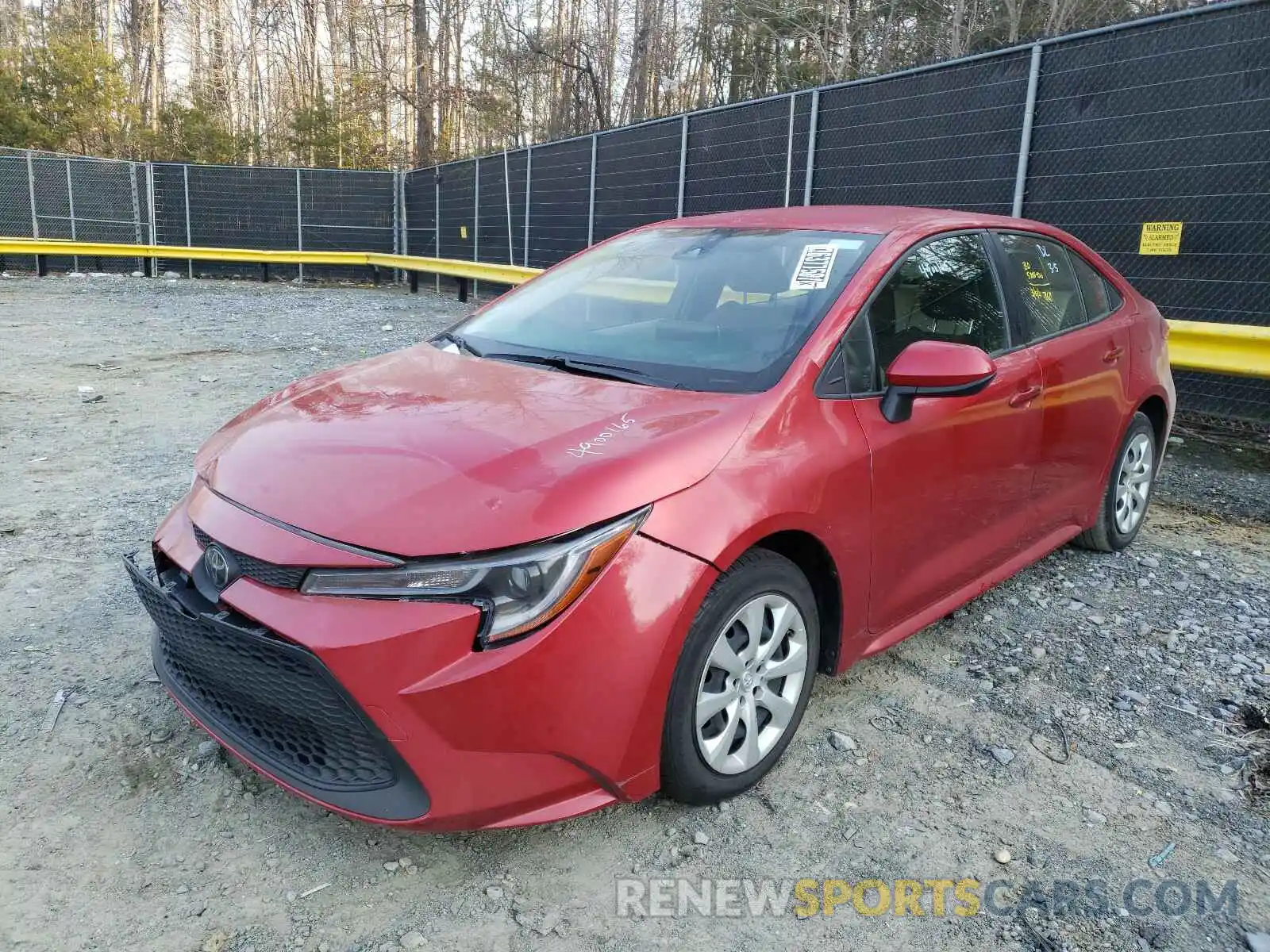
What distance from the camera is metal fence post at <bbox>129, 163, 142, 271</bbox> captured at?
2053 centimetres

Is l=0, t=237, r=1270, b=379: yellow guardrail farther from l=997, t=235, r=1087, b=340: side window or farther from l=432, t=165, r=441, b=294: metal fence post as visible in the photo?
l=997, t=235, r=1087, b=340: side window

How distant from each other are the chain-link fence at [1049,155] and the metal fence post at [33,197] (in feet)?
39.3

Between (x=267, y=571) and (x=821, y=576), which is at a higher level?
(x=267, y=571)

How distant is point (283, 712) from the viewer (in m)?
2.17

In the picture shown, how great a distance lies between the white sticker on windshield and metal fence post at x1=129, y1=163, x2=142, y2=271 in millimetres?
21514

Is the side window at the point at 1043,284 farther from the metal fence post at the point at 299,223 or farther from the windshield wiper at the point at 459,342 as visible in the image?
the metal fence post at the point at 299,223

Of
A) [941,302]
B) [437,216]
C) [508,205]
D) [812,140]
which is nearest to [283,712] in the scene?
[941,302]

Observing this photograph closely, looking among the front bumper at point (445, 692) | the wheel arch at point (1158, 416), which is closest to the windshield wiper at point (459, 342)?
the front bumper at point (445, 692)

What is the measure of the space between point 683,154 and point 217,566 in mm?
10233

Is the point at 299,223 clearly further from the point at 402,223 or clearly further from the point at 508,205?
the point at 508,205

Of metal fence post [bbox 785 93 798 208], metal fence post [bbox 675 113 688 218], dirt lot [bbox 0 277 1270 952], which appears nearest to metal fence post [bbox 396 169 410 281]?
metal fence post [bbox 675 113 688 218]

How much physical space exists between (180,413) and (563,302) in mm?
4555

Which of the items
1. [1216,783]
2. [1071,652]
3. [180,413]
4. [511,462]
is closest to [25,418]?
[180,413]

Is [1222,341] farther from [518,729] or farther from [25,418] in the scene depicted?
[25,418]
